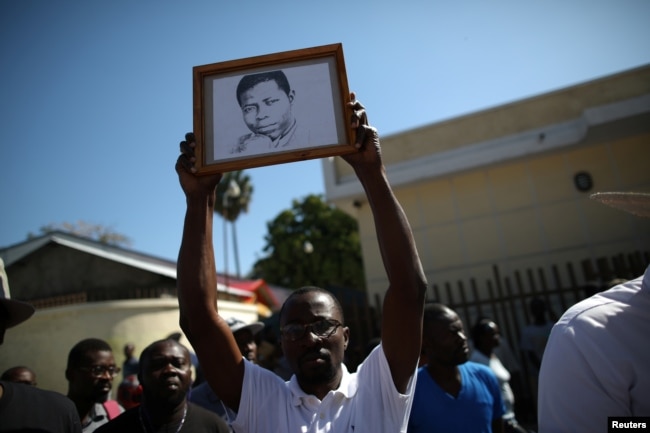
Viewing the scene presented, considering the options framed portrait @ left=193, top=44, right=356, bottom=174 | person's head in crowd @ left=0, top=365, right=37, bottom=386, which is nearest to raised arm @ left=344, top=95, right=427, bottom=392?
framed portrait @ left=193, top=44, right=356, bottom=174

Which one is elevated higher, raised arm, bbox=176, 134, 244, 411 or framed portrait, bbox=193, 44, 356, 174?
framed portrait, bbox=193, 44, 356, 174

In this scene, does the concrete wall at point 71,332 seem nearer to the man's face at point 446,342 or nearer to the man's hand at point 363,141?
the man's face at point 446,342

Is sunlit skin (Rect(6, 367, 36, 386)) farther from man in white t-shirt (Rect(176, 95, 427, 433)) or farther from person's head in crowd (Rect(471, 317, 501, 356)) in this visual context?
person's head in crowd (Rect(471, 317, 501, 356))

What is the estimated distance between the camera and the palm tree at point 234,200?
34531 mm

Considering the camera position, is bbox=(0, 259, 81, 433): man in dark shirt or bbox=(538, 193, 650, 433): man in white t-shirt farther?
bbox=(0, 259, 81, 433): man in dark shirt

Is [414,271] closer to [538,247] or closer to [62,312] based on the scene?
[538,247]

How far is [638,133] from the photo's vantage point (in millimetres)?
10398

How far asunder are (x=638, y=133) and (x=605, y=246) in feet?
8.91

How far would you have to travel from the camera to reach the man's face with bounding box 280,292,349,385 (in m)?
2.14

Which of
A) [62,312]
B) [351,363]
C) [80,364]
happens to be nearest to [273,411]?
[80,364]

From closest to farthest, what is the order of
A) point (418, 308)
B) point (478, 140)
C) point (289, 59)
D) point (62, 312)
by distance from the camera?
1. point (418, 308)
2. point (289, 59)
3. point (478, 140)
4. point (62, 312)

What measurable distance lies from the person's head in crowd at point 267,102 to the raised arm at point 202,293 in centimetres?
32

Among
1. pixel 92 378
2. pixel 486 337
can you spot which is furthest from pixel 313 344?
pixel 486 337

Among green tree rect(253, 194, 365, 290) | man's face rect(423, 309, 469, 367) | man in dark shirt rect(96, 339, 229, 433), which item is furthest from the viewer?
green tree rect(253, 194, 365, 290)
